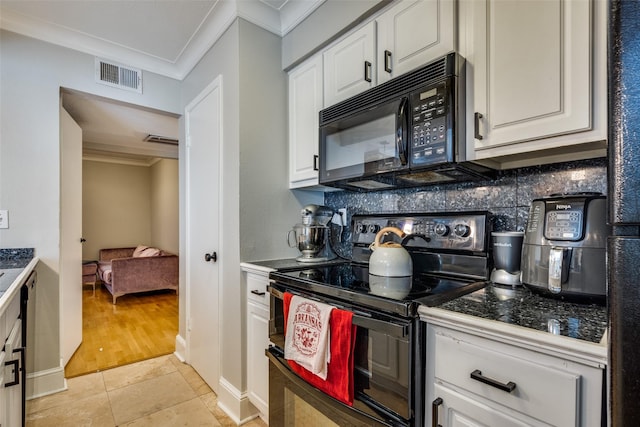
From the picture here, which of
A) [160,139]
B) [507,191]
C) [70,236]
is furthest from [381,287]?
[160,139]

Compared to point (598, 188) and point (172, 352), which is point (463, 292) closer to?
point (598, 188)

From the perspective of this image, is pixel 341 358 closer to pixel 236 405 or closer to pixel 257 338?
pixel 257 338

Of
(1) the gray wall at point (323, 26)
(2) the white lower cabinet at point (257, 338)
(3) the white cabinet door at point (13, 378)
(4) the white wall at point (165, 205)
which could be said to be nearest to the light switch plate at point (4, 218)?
(3) the white cabinet door at point (13, 378)

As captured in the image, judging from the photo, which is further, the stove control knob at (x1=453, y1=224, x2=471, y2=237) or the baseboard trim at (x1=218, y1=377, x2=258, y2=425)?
the baseboard trim at (x1=218, y1=377, x2=258, y2=425)

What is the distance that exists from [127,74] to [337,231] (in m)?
2.04

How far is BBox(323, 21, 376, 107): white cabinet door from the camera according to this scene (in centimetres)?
154

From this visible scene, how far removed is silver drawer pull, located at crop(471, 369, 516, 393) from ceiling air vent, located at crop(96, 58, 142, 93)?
2.87 metres

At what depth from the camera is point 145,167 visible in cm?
675

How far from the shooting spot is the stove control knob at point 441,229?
1466 mm

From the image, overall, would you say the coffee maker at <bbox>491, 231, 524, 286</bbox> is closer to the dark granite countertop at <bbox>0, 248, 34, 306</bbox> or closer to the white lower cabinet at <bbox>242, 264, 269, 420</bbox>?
the white lower cabinet at <bbox>242, 264, 269, 420</bbox>

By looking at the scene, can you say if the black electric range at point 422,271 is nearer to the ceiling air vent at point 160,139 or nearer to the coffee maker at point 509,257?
the coffee maker at point 509,257

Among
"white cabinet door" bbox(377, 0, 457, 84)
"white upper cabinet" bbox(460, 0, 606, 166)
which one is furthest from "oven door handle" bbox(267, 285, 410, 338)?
"white cabinet door" bbox(377, 0, 457, 84)

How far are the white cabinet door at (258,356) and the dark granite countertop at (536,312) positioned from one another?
3.49 ft

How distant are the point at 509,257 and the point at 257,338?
1312mm
